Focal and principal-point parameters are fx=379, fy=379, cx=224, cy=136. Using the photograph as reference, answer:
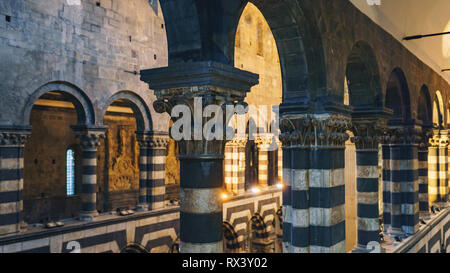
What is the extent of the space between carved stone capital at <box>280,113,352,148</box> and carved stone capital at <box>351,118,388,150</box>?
184cm

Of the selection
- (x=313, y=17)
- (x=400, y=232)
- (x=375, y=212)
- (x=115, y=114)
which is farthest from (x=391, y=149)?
(x=115, y=114)

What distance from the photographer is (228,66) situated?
3504 mm

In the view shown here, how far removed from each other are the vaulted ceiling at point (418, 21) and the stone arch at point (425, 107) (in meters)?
0.97

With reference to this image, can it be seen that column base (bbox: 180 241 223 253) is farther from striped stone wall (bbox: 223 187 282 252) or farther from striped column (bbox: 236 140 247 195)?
striped column (bbox: 236 140 247 195)

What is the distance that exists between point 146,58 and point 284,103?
6.69 meters

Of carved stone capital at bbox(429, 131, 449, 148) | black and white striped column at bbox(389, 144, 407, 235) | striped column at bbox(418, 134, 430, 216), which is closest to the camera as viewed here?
black and white striped column at bbox(389, 144, 407, 235)

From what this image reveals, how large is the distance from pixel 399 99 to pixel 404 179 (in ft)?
6.96

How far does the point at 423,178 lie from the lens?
12922 mm

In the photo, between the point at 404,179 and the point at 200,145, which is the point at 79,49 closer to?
the point at 200,145

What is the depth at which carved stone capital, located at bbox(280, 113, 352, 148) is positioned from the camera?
5695 mm

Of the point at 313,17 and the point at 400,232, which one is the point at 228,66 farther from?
the point at 400,232

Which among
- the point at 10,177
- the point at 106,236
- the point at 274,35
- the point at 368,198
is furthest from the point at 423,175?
the point at 10,177

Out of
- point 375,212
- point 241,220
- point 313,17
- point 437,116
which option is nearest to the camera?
point 313,17

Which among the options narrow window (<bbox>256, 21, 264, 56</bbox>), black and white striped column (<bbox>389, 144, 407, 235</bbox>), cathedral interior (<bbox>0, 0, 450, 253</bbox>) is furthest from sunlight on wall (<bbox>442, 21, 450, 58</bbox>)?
narrow window (<bbox>256, 21, 264, 56</bbox>)
